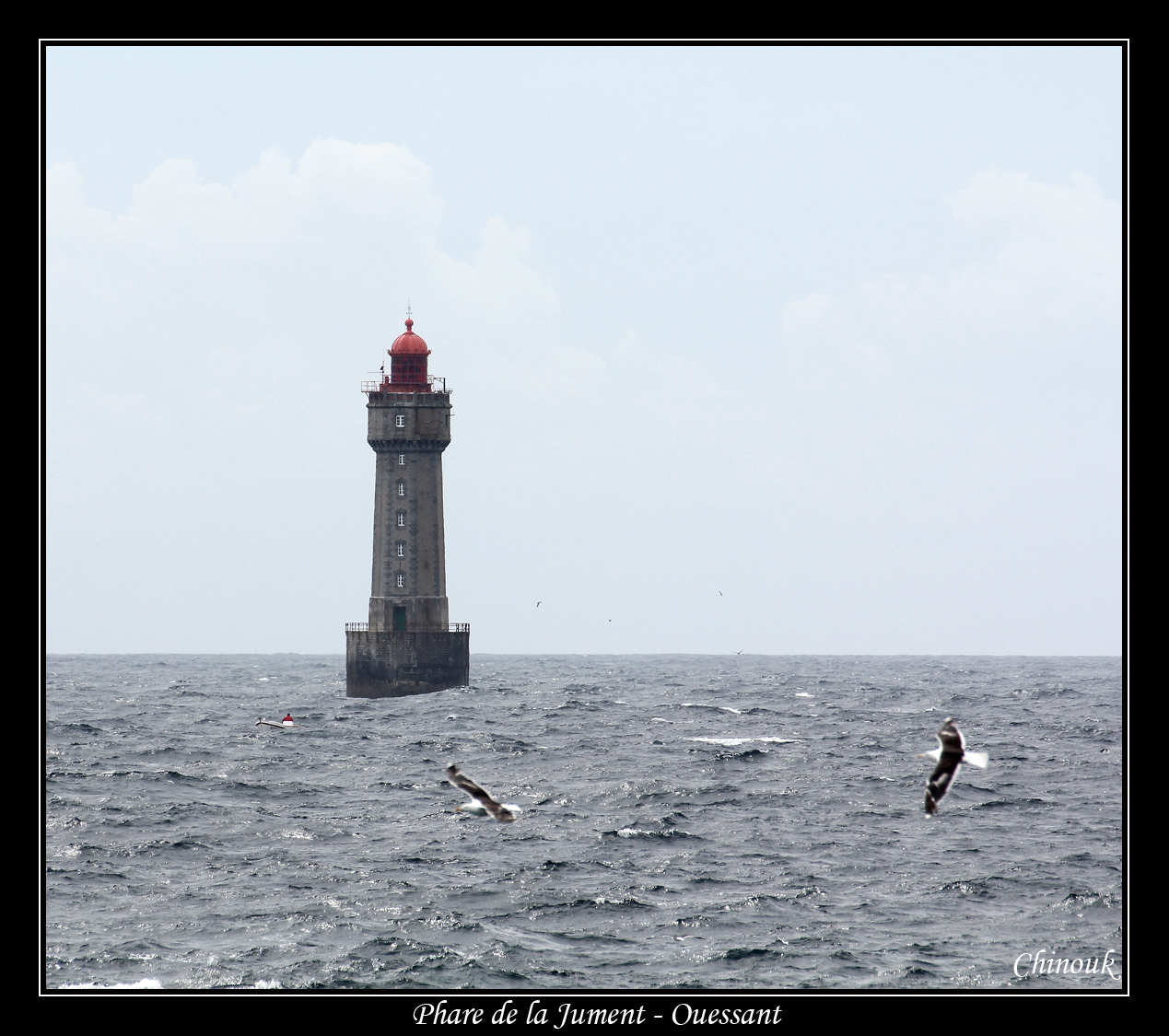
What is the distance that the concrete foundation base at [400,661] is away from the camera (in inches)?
3135

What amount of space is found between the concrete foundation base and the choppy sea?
14.4 m

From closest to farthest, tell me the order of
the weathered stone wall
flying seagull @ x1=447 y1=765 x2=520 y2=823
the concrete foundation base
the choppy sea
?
flying seagull @ x1=447 y1=765 x2=520 y2=823 → the choppy sea → the weathered stone wall → the concrete foundation base

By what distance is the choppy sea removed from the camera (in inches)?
1030

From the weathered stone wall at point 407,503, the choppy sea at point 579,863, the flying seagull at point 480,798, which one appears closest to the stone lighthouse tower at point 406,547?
the weathered stone wall at point 407,503

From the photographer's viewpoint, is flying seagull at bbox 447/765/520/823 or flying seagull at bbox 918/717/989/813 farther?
flying seagull at bbox 447/765/520/823

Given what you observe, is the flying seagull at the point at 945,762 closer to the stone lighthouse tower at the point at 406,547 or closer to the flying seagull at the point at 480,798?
the flying seagull at the point at 480,798

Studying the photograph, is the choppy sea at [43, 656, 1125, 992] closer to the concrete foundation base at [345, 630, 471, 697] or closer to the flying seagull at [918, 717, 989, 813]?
the flying seagull at [918, 717, 989, 813]

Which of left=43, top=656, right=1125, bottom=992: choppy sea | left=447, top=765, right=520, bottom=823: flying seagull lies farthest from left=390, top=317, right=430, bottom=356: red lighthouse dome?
left=447, top=765, right=520, bottom=823: flying seagull

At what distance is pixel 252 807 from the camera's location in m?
42.0

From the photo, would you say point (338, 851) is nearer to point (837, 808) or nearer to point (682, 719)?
point (837, 808)

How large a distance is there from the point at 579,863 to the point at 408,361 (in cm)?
5160

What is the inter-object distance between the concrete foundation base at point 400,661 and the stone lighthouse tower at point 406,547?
5cm

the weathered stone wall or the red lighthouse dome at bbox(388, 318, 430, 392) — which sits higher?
the red lighthouse dome at bbox(388, 318, 430, 392)
